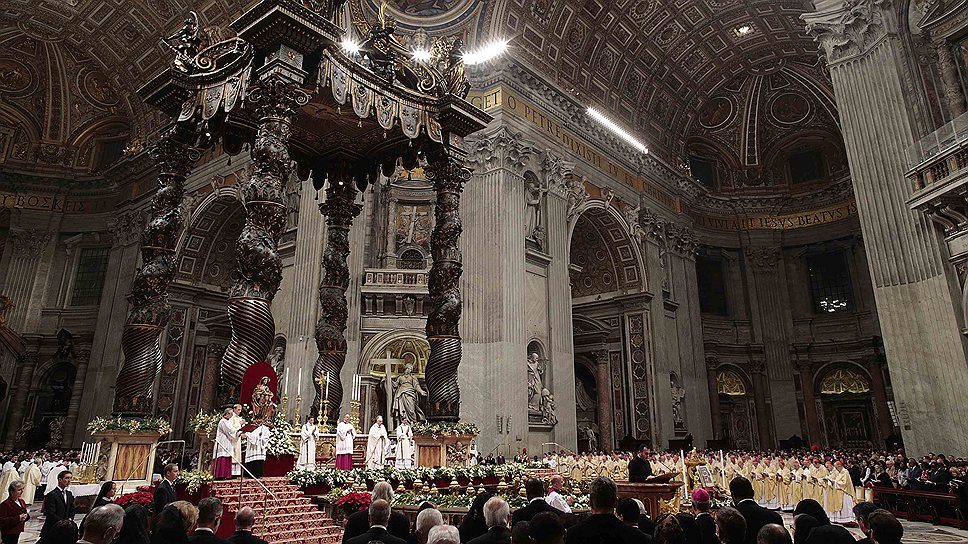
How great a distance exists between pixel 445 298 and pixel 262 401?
2.90 meters

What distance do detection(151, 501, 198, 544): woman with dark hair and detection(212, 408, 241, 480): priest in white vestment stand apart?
3.07 meters

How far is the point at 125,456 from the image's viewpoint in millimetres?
6953

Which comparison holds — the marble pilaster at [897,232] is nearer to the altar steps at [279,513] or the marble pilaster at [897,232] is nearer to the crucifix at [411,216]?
the altar steps at [279,513]

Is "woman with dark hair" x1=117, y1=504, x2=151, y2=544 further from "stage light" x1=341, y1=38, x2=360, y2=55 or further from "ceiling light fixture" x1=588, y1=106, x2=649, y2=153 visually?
"ceiling light fixture" x1=588, y1=106, x2=649, y2=153

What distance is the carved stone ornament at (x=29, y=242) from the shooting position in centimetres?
2145

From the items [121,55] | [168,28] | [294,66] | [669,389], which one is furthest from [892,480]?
[121,55]

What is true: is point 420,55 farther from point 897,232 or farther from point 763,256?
point 763,256

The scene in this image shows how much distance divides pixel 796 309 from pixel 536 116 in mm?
14849

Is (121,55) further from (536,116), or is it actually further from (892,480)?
(892,480)

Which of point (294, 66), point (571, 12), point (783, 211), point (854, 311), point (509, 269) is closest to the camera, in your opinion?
point (294, 66)

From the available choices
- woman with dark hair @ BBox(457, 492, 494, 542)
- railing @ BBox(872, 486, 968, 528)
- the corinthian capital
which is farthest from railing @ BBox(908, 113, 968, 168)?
woman with dark hair @ BBox(457, 492, 494, 542)

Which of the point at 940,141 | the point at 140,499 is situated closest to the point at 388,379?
the point at 140,499

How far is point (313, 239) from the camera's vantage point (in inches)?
604

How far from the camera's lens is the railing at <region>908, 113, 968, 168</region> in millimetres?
10210
